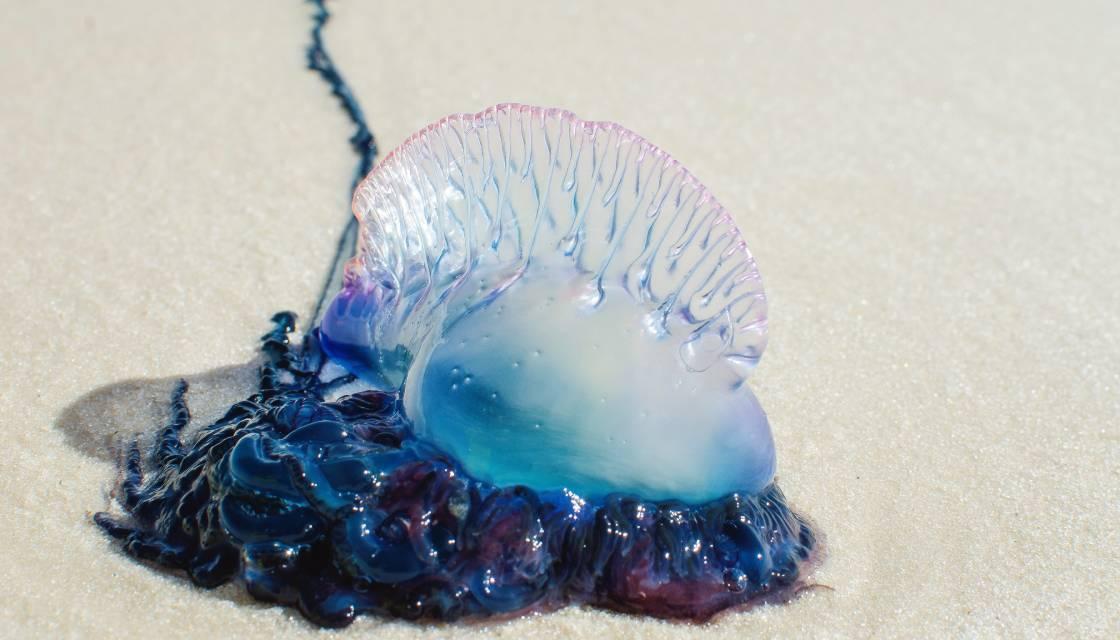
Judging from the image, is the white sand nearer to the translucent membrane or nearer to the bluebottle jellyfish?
the bluebottle jellyfish

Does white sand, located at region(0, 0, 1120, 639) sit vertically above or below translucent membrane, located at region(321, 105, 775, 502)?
below

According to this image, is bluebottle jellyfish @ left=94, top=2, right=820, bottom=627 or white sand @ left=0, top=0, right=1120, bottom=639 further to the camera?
white sand @ left=0, top=0, right=1120, bottom=639

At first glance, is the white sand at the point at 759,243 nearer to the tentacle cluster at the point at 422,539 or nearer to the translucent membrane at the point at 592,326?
the tentacle cluster at the point at 422,539

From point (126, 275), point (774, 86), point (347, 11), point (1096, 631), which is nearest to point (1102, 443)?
point (1096, 631)

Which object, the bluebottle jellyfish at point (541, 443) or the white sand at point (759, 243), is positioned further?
the white sand at point (759, 243)

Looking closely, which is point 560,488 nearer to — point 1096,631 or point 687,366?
point 687,366

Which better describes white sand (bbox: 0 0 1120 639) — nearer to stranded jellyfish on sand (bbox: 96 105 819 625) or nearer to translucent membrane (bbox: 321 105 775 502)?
stranded jellyfish on sand (bbox: 96 105 819 625)

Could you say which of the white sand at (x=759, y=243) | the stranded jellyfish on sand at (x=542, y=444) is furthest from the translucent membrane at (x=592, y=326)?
the white sand at (x=759, y=243)

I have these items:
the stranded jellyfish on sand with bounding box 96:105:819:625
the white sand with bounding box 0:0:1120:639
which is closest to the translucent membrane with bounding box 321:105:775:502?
the stranded jellyfish on sand with bounding box 96:105:819:625
